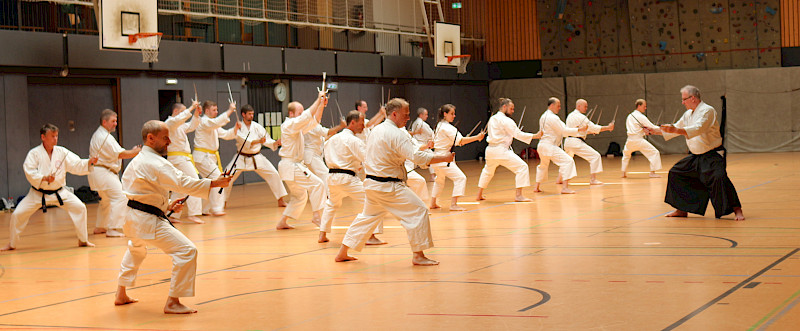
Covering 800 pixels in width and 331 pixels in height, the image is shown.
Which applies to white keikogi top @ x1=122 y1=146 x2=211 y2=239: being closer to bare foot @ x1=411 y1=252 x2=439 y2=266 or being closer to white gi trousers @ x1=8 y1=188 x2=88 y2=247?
bare foot @ x1=411 y1=252 x2=439 y2=266

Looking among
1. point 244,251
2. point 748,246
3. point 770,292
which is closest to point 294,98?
point 244,251

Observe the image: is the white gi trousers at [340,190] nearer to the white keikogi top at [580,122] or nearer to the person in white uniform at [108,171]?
the person in white uniform at [108,171]

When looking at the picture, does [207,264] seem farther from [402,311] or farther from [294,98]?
[294,98]

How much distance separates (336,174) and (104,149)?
3720 mm

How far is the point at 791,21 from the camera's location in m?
24.7

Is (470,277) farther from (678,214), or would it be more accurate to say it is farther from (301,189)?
(678,214)

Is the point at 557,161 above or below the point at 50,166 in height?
below

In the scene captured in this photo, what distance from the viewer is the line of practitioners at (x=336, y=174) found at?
232 inches

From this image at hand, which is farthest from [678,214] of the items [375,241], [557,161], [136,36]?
[136,36]

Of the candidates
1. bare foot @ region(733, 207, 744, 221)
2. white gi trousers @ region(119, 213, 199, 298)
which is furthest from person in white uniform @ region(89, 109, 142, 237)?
bare foot @ region(733, 207, 744, 221)

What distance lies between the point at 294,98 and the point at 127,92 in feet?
16.4

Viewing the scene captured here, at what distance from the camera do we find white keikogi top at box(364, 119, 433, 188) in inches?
295

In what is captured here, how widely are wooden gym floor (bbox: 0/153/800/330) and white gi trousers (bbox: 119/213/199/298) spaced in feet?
0.79

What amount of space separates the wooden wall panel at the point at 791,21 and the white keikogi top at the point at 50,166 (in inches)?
869
